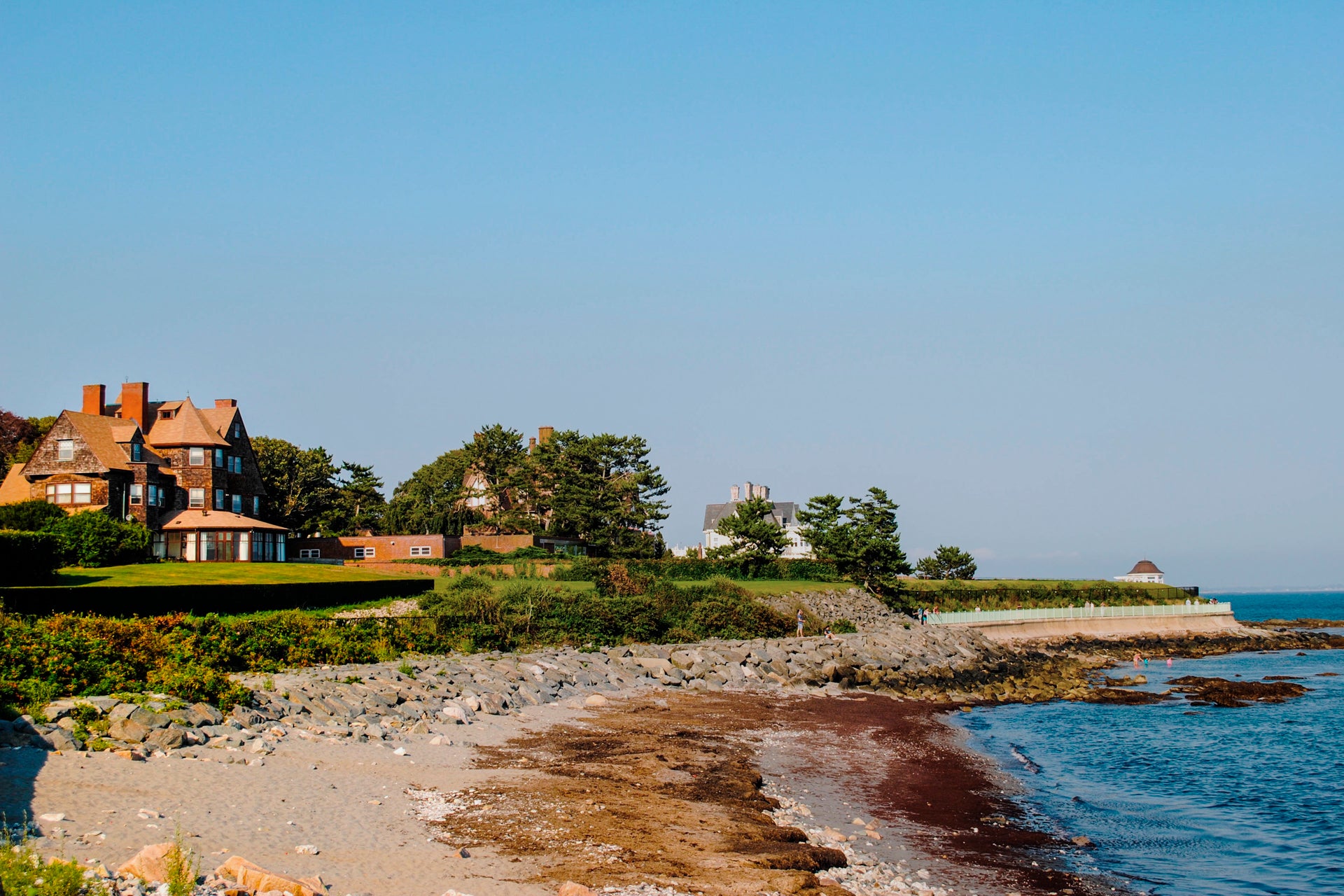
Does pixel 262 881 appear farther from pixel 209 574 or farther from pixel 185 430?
pixel 185 430

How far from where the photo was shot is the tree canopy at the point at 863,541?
227ft

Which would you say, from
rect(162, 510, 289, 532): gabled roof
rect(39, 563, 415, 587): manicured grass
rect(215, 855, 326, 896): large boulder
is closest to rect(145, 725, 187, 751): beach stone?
rect(215, 855, 326, 896): large boulder

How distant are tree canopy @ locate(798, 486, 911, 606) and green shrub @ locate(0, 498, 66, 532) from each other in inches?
1794

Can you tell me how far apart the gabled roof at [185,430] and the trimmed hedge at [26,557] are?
26.4 meters

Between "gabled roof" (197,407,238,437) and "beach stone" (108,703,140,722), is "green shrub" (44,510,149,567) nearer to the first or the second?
"gabled roof" (197,407,238,437)

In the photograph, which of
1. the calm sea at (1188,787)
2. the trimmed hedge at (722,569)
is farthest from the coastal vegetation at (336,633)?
the calm sea at (1188,787)

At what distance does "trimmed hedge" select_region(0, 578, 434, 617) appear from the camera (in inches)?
1158

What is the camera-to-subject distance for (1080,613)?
251 ft

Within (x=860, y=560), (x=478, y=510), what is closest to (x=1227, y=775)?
(x=860, y=560)

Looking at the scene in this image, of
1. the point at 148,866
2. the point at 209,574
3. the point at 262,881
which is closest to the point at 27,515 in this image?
the point at 209,574

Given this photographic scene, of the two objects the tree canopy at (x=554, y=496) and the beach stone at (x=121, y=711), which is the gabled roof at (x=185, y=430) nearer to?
the tree canopy at (x=554, y=496)

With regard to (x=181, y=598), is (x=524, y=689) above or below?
below

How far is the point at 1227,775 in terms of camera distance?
86.9 feet

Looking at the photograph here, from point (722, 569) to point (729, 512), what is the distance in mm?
76972
